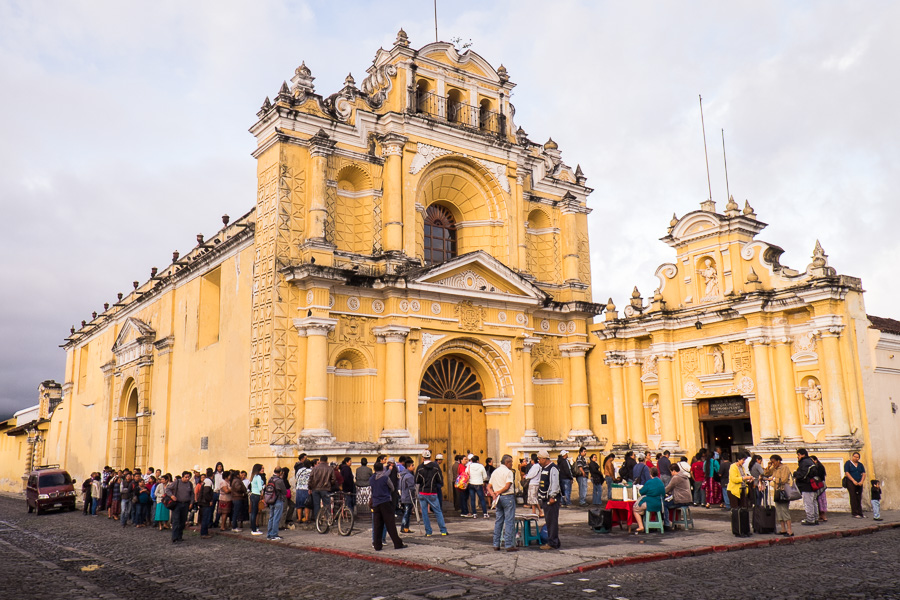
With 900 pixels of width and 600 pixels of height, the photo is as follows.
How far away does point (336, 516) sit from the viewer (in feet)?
53.3

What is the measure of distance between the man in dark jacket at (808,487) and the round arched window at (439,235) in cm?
1208

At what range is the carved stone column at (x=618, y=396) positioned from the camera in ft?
79.0

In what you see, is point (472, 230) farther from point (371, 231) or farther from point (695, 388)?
point (695, 388)

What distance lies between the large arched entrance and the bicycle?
5731mm

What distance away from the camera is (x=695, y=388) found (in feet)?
73.7

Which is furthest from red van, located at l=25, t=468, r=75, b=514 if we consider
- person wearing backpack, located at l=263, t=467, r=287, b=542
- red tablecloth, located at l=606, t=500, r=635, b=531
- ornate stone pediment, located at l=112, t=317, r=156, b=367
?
red tablecloth, located at l=606, t=500, r=635, b=531

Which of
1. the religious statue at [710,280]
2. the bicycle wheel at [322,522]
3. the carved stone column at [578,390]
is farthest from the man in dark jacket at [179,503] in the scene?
the religious statue at [710,280]

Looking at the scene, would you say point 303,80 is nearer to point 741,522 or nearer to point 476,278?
point 476,278

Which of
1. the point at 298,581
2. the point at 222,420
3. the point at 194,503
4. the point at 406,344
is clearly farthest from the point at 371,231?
the point at 298,581

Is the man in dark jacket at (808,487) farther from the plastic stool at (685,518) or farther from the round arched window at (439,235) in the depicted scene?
the round arched window at (439,235)

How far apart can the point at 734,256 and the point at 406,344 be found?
31.8 feet

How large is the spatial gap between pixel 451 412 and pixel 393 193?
6680 millimetres

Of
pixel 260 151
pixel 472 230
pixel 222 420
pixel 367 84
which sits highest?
pixel 367 84

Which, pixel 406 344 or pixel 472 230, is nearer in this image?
pixel 406 344
